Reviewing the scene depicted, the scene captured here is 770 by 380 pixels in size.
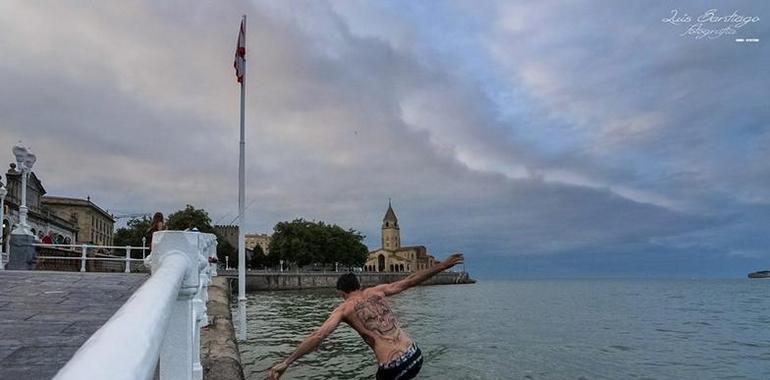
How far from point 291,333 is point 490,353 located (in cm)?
691

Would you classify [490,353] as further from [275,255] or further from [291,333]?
[275,255]

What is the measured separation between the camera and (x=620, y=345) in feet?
65.2

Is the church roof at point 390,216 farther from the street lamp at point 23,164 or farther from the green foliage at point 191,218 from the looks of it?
the street lamp at point 23,164

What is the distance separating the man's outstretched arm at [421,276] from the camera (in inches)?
209

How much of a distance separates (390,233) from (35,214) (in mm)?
116837

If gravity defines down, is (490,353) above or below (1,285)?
below

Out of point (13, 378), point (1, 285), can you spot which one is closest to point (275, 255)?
point (1, 285)

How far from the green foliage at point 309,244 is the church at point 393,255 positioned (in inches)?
2246

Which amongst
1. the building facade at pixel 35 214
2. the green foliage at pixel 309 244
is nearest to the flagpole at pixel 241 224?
the building facade at pixel 35 214

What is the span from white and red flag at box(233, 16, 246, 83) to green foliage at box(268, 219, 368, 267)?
6943cm

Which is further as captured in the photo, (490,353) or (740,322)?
(740,322)

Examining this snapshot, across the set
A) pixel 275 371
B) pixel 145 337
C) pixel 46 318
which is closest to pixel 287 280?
pixel 46 318

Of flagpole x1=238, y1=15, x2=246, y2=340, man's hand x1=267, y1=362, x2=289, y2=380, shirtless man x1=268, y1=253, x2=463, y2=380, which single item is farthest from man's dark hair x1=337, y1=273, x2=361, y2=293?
flagpole x1=238, y1=15, x2=246, y2=340

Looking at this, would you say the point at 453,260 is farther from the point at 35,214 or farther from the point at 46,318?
the point at 35,214
